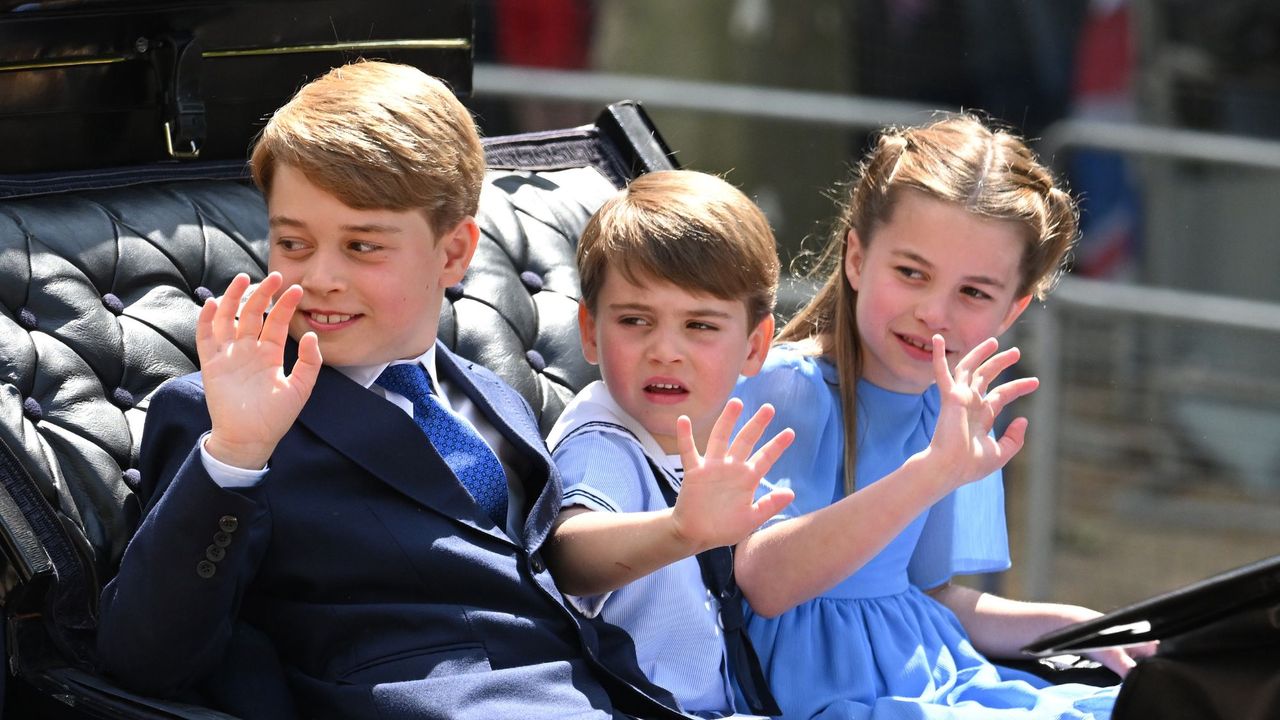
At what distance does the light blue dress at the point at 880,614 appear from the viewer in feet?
7.71

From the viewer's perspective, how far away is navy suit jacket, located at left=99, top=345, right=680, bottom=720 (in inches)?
75.1

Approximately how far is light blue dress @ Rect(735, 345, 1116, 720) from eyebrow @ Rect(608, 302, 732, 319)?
28cm

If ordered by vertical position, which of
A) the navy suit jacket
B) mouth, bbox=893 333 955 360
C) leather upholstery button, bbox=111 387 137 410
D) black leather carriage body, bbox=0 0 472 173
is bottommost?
the navy suit jacket

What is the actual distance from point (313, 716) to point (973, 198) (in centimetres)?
117

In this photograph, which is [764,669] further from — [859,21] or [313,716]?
[859,21]

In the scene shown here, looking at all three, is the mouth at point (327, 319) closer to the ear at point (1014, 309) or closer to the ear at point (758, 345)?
the ear at point (758, 345)

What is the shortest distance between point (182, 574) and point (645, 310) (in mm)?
701

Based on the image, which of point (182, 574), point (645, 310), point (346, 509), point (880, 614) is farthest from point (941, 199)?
point (182, 574)

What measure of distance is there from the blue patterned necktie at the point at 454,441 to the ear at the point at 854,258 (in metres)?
0.66

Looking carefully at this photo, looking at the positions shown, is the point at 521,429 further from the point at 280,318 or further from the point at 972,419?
the point at 972,419

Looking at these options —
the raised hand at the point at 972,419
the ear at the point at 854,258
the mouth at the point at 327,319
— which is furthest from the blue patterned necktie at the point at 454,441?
the ear at the point at 854,258

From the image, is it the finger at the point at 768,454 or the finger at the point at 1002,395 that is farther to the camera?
the finger at the point at 1002,395

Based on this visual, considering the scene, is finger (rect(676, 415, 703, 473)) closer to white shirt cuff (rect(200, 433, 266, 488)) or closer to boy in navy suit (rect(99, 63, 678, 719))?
boy in navy suit (rect(99, 63, 678, 719))

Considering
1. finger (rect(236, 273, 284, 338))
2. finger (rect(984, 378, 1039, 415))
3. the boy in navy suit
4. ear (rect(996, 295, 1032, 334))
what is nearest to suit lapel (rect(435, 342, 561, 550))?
the boy in navy suit
